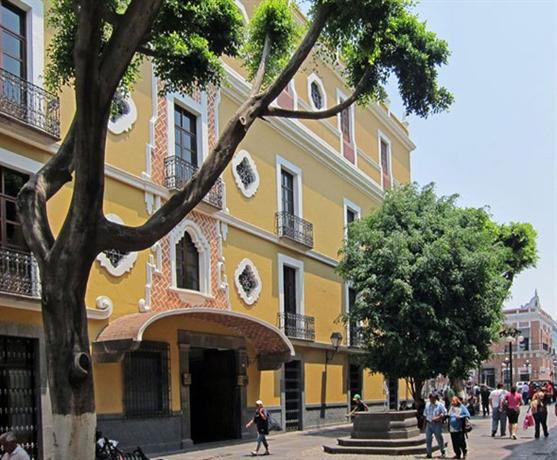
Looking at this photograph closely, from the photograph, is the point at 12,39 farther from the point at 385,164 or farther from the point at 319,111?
the point at 385,164

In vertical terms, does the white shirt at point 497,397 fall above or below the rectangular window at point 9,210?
below

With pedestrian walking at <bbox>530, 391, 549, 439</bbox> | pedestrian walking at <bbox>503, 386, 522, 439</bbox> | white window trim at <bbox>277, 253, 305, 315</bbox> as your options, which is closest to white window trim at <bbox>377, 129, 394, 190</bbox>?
white window trim at <bbox>277, 253, 305, 315</bbox>

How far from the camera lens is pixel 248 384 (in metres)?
21.1

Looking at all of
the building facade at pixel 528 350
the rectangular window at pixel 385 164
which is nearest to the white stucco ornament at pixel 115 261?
the rectangular window at pixel 385 164

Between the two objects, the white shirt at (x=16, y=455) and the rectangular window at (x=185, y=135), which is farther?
the rectangular window at (x=185, y=135)

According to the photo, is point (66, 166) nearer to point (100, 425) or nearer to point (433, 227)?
point (100, 425)

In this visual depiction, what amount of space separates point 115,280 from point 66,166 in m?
7.68

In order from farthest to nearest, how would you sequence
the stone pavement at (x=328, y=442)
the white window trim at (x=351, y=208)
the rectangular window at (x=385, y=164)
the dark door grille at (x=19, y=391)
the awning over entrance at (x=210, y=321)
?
1. the rectangular window at (x=385, y=164)
2. the white window trim at (x=351, y=208)
3. the stone pavement at (x=328, y=442)
4. the awning over entrance at (x=210, y=321)
5. the dark door grille at (x=19, y=391)

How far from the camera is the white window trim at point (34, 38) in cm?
1437

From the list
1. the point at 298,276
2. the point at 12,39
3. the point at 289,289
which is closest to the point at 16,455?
the point at 12,39

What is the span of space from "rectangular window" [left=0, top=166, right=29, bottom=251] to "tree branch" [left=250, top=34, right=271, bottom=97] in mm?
5536

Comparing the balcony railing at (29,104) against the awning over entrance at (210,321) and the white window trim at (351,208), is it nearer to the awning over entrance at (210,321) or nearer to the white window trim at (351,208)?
the awning over entrance at (210,321)

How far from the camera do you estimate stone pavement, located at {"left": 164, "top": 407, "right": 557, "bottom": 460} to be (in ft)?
54.4

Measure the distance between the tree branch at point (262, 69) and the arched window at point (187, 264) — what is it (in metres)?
8.14
